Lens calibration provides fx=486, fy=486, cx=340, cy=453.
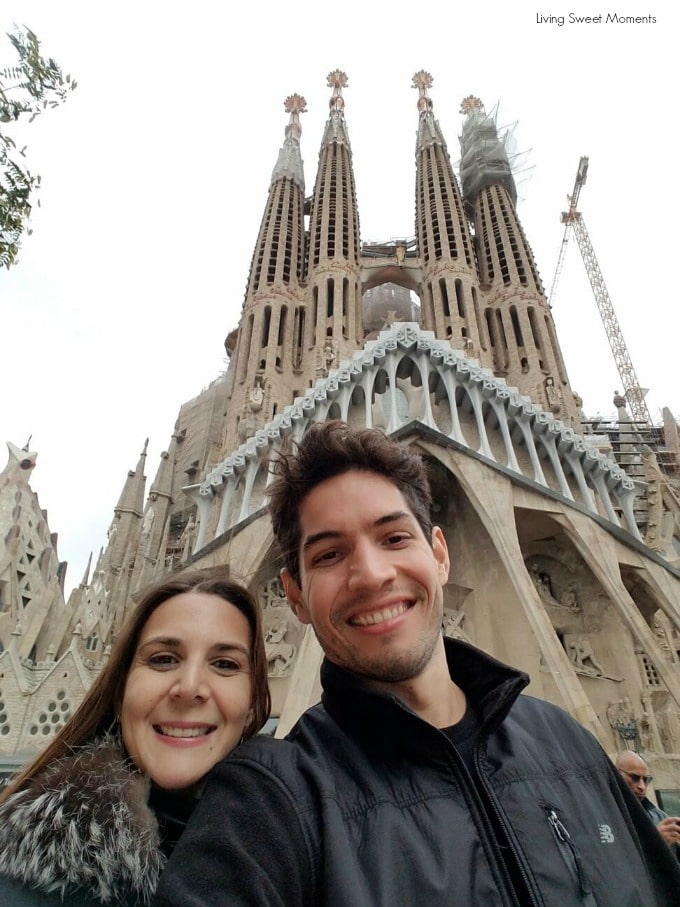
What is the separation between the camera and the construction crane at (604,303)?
37125 millimetres

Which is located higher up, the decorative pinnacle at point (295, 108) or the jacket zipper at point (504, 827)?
the decorative pinnacle at point (295, 108)

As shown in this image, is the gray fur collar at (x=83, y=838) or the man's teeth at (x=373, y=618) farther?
the man's teeth at (x=373, y=618)

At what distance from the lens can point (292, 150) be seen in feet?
94.5

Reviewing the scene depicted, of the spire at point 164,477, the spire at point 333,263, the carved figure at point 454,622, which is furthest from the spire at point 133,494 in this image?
the carved figure at point 454,622

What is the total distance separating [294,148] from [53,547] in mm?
26382

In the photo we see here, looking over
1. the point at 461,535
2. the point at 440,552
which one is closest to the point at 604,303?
the point at 461,535

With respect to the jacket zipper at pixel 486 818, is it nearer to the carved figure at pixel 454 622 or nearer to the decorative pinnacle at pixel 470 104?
the carved figure at pixel 454 622

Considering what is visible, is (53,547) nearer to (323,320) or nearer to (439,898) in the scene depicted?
(323,320)

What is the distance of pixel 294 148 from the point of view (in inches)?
1143

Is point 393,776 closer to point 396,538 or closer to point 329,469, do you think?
point 396,538

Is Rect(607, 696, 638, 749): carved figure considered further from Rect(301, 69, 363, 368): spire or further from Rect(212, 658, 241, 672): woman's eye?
Rect(301, 69, 363, 368): spire

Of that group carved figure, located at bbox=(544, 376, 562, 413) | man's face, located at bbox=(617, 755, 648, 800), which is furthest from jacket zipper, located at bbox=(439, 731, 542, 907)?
carved figure, located at bbox=(544, 376, 562, 413)

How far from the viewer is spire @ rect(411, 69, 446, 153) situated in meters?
29.7

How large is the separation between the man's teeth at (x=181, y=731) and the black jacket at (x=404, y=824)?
36 cm
